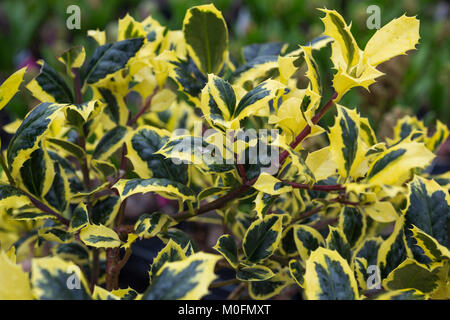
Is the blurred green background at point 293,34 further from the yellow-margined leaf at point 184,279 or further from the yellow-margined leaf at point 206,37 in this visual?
the yellow-margined leaf at point 184,279

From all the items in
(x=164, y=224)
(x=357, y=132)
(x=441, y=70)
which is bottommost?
(x=441, y=70)

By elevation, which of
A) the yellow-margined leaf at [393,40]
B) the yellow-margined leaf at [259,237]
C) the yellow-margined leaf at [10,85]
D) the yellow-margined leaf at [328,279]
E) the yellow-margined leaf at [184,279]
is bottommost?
the yellow-margined leaf at [259,237]

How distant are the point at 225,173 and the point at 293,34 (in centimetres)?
154

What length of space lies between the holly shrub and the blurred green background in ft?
3.16

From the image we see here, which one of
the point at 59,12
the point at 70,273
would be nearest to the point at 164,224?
the point at 70,273

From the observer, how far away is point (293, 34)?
1966mm

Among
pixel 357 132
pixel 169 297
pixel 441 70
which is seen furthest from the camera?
pixel 441 70

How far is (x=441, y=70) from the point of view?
1.99 m

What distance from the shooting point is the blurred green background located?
1.86 metres

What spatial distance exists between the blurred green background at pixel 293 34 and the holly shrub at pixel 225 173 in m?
0.96

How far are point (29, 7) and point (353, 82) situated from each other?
2691 mm

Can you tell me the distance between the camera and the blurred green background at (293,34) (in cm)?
186

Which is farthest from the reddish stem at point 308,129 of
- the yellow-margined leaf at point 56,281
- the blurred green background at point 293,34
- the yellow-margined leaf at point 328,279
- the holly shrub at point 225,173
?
the blurred green background at point 293,34
